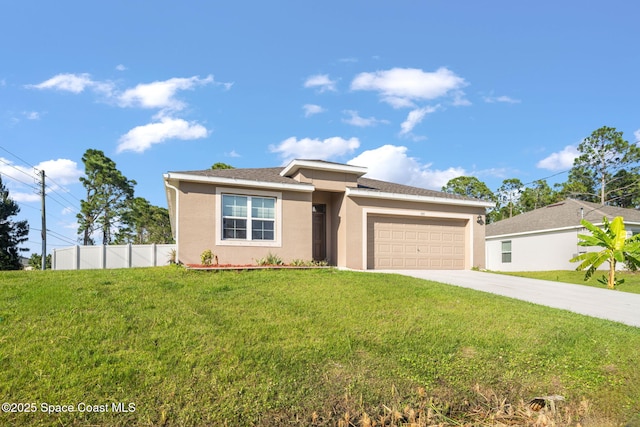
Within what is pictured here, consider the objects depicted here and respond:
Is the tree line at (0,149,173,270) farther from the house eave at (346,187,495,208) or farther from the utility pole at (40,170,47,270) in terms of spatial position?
the house eave at (346,187,495,208)

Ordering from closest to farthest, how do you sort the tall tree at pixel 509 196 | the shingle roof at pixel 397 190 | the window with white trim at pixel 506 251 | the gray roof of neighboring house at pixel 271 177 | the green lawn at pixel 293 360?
the green lawn at pixel 293 360 < the gray roof of neighboring house at pixel 271 177 < the shingle roof at pixel 397 190 < the window with white trim at pixel 506 251 < the tall tree at pixel 509 196

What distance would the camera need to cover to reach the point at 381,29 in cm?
1319

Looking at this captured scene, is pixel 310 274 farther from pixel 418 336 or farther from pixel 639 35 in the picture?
pixel 639 35

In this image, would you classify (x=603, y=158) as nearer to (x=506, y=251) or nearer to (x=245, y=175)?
(x=506, y=251)

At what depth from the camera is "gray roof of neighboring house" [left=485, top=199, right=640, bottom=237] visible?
71.3ft

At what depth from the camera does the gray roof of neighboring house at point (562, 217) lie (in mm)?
21719

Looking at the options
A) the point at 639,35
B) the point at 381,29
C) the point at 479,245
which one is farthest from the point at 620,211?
the point at 381,29

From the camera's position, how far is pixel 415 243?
15.3m

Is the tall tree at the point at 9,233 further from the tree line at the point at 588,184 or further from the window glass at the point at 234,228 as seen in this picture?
the tree line at the point at 588,184

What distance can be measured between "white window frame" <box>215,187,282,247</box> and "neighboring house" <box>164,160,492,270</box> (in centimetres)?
3

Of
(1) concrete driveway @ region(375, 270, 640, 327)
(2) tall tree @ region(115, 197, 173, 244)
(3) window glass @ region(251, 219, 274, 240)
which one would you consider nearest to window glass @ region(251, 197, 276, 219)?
(3) window glass @ region(251, 219, 274, 240)

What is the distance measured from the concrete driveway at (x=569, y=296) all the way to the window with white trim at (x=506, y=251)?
12.8 meters

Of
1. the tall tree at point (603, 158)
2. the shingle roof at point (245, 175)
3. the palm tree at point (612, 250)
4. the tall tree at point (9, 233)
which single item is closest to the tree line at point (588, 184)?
the tall tree at point (603, 158)

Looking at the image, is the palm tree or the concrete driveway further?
the palm tree
